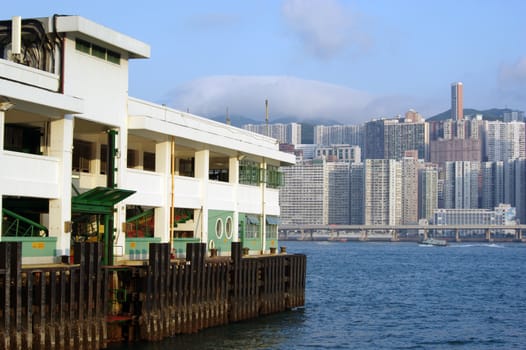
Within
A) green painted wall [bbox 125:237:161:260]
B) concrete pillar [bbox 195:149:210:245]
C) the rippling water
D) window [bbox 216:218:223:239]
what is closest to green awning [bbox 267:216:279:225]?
the rippling water

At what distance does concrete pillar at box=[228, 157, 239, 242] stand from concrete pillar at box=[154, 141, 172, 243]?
8.05 metres

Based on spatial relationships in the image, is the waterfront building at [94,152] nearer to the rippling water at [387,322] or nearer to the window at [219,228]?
the window at [219,228]

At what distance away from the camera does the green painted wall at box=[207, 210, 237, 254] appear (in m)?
49.6

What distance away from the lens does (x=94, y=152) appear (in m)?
44.2

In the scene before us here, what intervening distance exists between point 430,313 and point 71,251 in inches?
1200

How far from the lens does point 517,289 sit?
85438 millimetres

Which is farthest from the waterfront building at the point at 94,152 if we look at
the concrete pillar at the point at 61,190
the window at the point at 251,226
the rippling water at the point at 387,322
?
the rippling water at the point at 387,322

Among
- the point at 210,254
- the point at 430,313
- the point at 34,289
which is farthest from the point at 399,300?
the point at 34,289

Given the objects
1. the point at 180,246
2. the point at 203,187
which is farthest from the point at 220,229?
the point at 180,246

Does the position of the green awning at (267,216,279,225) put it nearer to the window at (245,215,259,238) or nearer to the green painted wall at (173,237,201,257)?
the window at (245,215,259,238)

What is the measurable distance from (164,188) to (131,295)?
8594 millimetres

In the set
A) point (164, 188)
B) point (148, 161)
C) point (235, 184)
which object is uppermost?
point (148, 161)

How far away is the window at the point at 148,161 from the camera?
50156 mm

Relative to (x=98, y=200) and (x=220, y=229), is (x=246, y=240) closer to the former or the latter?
(x=220, y=229)
